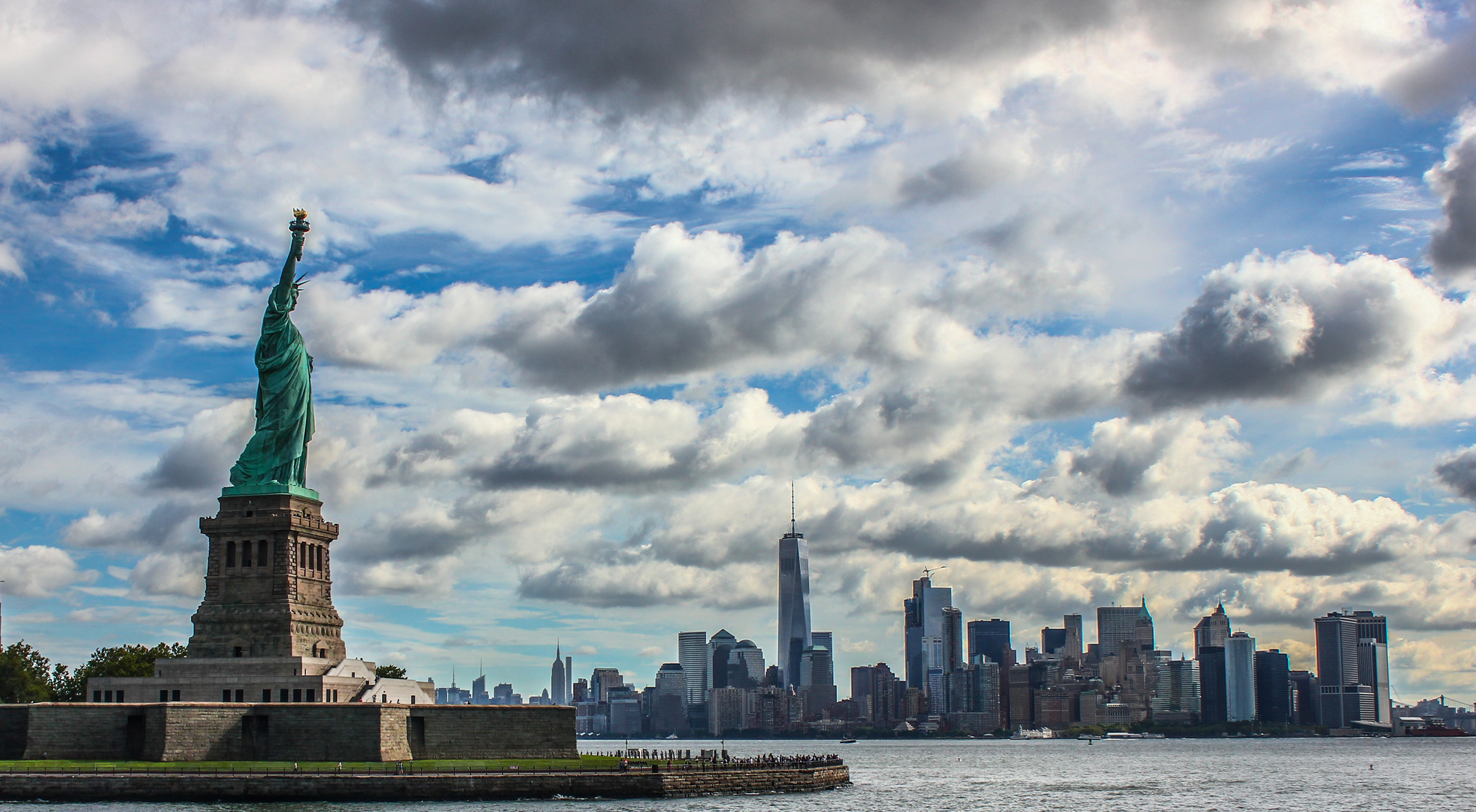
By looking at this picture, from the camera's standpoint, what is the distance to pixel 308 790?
89938mm

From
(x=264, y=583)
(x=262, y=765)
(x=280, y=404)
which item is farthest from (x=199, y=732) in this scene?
(x=280, y=404)

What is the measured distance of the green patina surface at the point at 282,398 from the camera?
11062 cm

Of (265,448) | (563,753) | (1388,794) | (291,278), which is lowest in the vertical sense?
(1388,794)

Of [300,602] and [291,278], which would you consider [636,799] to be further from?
[291,278]

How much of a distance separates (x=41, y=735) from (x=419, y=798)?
2435 cm

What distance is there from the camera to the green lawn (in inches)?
3563

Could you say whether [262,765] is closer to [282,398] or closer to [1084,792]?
[282,398]

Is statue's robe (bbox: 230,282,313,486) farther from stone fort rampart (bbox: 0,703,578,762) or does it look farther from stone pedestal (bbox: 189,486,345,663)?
stone fort rampart (bbox: 0,703,578,762)

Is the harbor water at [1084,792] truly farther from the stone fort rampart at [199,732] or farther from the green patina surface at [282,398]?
the green patina surface at [282,398]

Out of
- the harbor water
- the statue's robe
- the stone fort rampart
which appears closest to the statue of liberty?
the statue's robe

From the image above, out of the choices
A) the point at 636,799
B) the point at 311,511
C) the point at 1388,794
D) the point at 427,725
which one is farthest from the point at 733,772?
the point at 1388,794

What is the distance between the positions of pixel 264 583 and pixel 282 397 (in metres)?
→ 14.3

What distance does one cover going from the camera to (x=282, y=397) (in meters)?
112

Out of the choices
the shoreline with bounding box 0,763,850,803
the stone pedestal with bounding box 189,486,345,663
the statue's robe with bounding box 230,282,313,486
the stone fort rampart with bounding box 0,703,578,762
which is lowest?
the shoreline with bounding box 0,763,850,803
